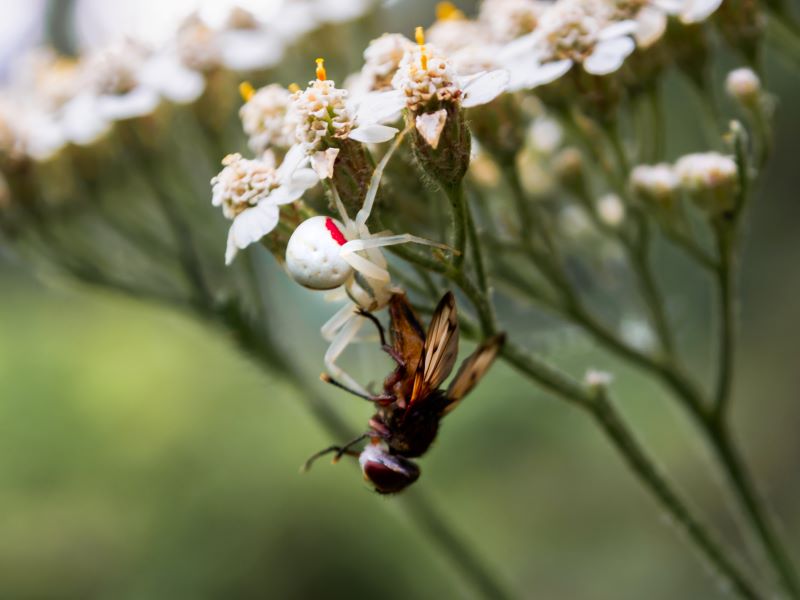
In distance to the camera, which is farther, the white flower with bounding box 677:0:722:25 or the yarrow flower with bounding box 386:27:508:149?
the white flower with bounding box 677:0:722:25

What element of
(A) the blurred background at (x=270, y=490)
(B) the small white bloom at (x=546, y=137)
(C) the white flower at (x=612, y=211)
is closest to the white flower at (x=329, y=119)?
(C) the white flower at (x=612, y=211)

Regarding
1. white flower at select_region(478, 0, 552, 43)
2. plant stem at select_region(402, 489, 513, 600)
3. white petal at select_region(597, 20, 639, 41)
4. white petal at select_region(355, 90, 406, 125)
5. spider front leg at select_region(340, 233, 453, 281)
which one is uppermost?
white petal at select_region(355, 90, 406, 125)

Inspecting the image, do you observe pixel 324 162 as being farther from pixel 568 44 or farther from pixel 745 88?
pixel 745 88

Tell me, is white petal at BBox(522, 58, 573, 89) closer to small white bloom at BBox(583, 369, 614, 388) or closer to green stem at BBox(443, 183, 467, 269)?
green stem at BBox(443, 183, 467, 269)

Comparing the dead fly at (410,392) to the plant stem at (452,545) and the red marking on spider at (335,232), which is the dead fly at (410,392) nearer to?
the red marking on spider at (335,232)

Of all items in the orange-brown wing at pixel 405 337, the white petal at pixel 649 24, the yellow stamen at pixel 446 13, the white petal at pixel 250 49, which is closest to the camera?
the orange-brown wing at pixel 405 337

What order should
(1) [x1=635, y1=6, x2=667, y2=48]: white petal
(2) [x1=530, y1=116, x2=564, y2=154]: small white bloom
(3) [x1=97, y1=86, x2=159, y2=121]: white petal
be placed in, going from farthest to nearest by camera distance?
(2) [x1=530, y1=116, x2=564, y2=154]: small white bloom → (3) [x1=97, y1=86, x2=159, y2=121]: white petal → (1) [x1=635, y1=6, x2=667, y2=48]: white petal

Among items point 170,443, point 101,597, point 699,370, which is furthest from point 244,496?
point 699,370

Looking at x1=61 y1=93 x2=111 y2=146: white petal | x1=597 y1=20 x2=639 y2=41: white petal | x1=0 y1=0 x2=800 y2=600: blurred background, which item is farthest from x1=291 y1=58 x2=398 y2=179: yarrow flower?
x1=0 y1=0 x2=800 y2=600: blurred background
